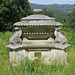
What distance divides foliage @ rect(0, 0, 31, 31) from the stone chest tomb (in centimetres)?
1129

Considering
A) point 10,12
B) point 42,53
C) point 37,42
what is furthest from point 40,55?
point 10,12

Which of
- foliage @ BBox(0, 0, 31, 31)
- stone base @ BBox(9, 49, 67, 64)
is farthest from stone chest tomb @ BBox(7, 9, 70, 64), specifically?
foliage @ BBox(0, 0, 31, 31)

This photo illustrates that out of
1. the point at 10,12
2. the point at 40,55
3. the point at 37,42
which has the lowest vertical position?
the point at 40,55

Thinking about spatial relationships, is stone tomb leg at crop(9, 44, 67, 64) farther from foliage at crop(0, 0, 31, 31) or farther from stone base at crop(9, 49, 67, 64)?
foliage at crop(0, 0, 31, 31)

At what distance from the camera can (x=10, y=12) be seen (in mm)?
16141

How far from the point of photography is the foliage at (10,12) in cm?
1460

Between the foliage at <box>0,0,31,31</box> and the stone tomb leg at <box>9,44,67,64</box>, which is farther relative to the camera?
the foliage at <box>0,0,31,31</box>

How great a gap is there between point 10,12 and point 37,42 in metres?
13.4

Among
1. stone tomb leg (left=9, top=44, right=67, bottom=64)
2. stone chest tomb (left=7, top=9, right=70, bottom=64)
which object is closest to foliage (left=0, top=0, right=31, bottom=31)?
stone chest tomb (left=7, top=9, right=70, bottom=64)

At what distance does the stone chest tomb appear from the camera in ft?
11.5

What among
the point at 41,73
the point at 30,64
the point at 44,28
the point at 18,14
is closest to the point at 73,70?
the point at 41,73

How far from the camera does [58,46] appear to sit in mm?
3502

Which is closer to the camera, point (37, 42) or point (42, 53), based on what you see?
point (42, 53)

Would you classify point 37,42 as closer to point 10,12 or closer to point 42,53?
point 42,53
